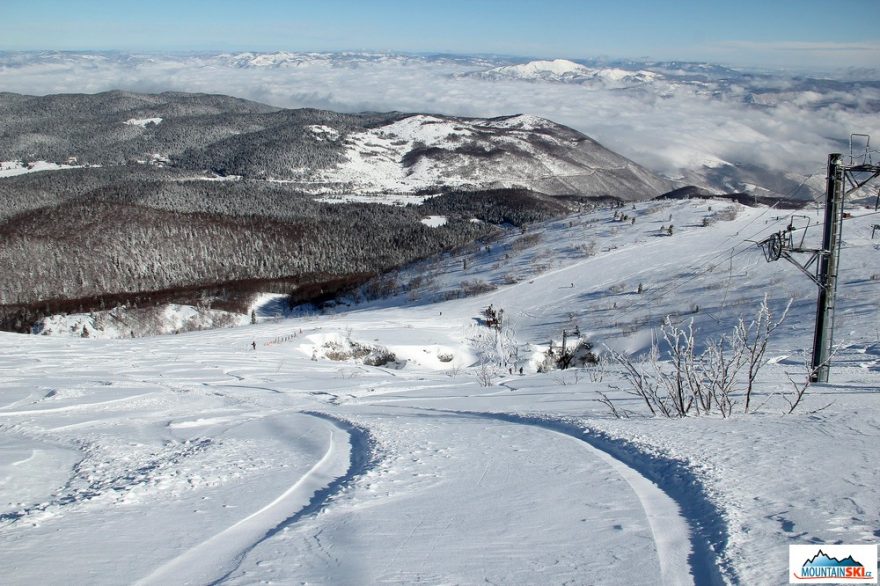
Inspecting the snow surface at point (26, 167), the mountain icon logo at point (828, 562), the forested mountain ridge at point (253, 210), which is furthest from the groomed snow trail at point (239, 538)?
the snow surface at point (26, 167)

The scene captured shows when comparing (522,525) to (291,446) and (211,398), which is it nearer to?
(291,446)

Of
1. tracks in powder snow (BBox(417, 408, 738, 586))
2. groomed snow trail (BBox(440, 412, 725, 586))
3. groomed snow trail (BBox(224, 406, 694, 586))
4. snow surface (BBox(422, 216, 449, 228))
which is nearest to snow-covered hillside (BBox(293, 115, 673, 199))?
snow surface (BBox(422, 216, 449, 228))

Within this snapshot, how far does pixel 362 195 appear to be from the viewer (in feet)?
490

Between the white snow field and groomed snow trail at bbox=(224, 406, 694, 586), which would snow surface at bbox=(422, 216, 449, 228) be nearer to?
the white snow field

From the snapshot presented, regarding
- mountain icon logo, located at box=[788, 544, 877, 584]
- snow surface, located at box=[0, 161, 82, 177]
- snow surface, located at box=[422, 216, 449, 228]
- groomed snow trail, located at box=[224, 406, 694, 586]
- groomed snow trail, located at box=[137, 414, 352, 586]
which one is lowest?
groomed snow trail, located at box=[137, 414, 352, 586]

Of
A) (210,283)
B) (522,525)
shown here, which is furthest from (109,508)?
(210,283)

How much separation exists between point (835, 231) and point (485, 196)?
125 m

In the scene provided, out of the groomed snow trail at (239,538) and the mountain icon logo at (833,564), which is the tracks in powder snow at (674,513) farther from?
the groomed snow trail at (239,538)

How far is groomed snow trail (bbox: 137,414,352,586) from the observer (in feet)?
13.7

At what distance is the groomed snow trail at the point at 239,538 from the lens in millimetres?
4180

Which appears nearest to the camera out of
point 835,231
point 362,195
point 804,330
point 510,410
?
point 510,410

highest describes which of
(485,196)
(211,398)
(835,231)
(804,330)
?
(485,196)

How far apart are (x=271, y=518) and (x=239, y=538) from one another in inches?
19.4

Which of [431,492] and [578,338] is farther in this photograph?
[578,338]
